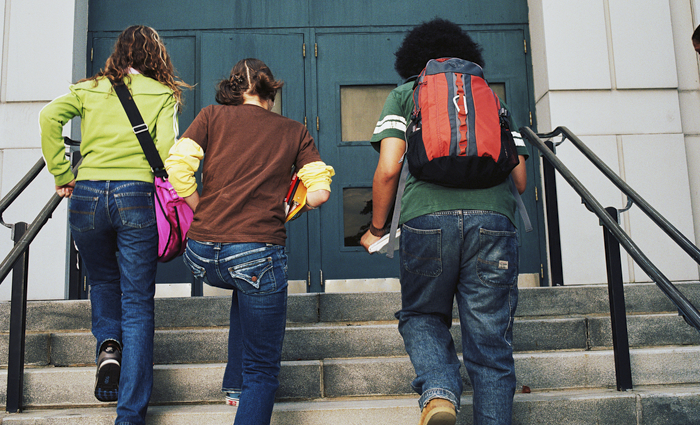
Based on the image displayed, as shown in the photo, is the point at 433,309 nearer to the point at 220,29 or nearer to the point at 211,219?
the point at 211,219

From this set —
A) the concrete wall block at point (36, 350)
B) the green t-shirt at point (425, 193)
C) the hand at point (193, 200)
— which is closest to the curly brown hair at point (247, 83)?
the hand at point (193, 200)

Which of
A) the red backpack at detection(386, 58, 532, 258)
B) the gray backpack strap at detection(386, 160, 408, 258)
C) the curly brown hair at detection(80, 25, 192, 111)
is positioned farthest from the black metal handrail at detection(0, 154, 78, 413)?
the red backpack at detection(386, 58, 532, 258)

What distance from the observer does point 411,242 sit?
2.09 meters

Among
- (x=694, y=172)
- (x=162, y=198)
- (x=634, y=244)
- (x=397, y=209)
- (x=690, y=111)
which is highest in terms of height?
(x=690, y=111)

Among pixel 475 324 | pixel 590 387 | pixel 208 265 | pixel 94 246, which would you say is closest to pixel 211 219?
pixel 208 265

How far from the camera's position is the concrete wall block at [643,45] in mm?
5258

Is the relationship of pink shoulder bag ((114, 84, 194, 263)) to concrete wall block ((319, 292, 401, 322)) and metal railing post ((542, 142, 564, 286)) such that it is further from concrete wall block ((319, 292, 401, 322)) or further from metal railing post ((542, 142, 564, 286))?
metal railing post ((542, 142, 564, 286))

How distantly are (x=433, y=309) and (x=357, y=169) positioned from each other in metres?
3.48

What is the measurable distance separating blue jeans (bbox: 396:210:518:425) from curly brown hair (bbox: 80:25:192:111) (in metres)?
1.40

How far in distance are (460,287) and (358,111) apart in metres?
3.74

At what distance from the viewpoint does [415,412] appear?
2.72 meters

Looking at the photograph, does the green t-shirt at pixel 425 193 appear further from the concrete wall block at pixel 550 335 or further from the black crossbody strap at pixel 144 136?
the concrete wall block at pixel 550 335

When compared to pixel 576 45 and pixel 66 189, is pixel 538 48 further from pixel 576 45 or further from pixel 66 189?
pixel 66 189

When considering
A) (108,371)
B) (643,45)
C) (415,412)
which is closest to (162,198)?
(108,371)
